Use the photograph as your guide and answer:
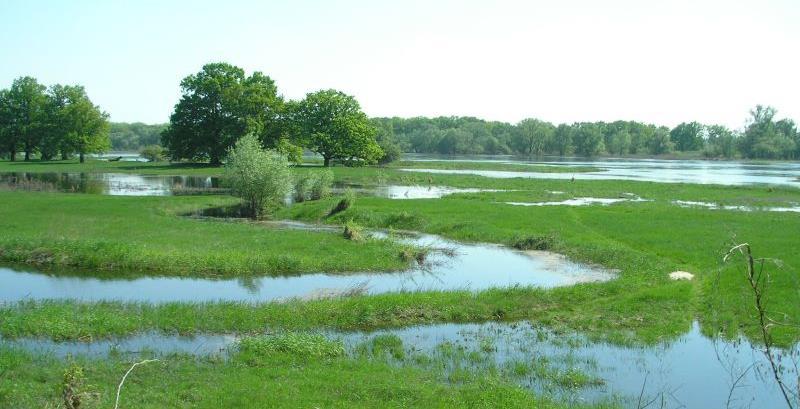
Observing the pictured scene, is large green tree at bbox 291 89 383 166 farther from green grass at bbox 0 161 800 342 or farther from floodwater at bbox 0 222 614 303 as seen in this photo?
floodwater at bbox 0 222 614 303

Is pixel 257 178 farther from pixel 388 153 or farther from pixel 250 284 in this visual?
pixel 388 153

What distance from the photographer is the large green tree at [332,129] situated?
111 m

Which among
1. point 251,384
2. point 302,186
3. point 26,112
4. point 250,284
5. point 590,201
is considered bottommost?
point 250,284

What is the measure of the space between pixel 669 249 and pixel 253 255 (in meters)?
23.0

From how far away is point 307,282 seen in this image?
91.9 feet

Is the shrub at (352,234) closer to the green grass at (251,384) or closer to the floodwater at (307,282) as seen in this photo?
the floodwater at (307,282)

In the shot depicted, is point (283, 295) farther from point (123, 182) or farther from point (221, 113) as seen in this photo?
point (221, 113)

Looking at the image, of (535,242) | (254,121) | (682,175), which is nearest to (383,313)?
(535,242)

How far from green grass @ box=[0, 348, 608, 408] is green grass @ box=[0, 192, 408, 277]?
13324 millimetres

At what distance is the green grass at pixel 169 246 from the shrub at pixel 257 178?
23.6 feet

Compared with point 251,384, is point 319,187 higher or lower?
higher

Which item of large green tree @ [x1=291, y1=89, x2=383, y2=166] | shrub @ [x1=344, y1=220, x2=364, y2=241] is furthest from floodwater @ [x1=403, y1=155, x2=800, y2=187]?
shrub @ [x1=344, y1=220, x2=364, y2=241]

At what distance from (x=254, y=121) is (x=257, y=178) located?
181 feet

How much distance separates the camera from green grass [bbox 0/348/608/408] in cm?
1328
